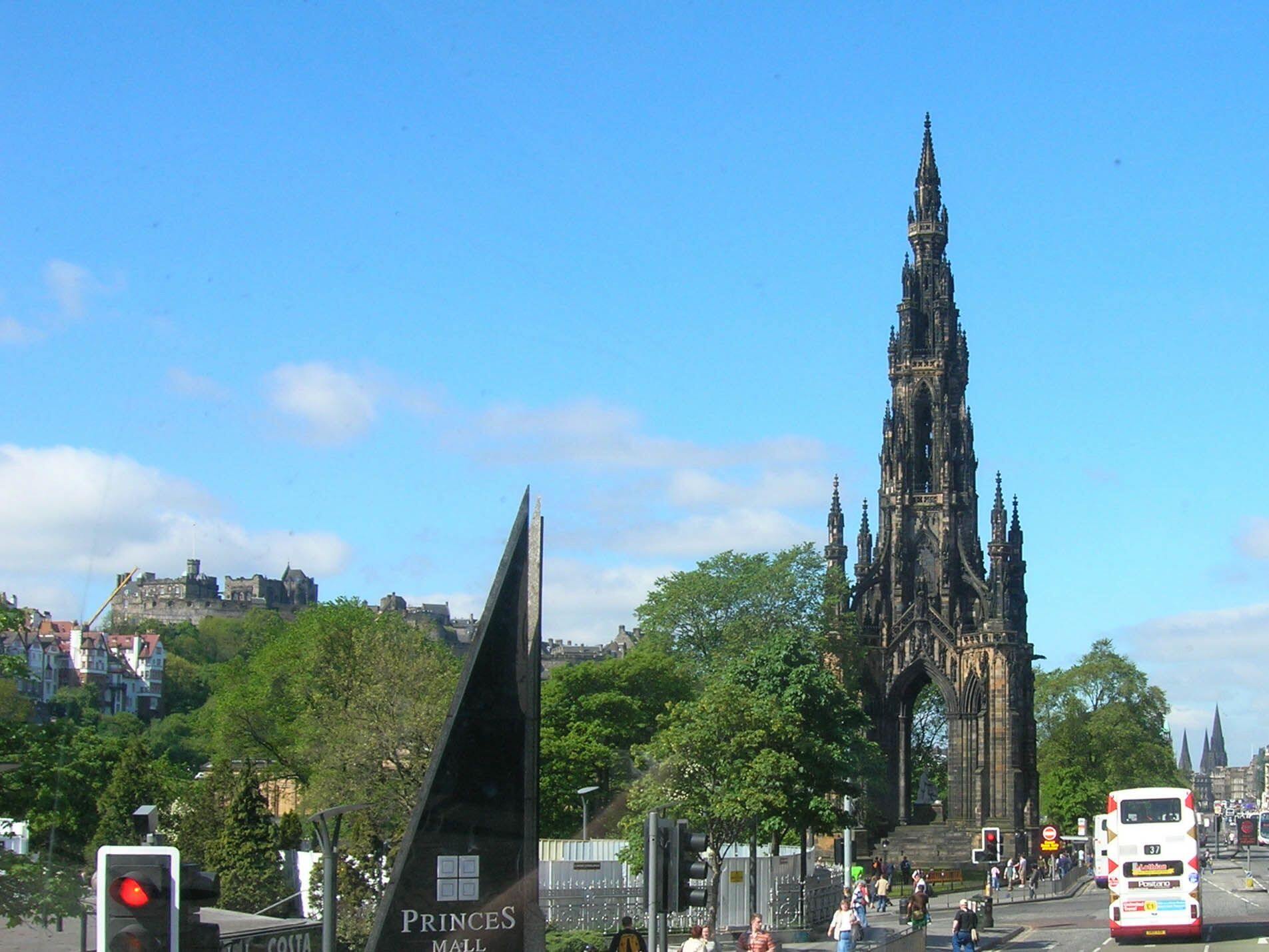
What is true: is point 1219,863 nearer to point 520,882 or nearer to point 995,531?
point 995,531

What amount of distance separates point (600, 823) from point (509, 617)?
57.4m

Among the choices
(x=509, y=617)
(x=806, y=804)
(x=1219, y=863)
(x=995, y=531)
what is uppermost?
(x=995, y=531)

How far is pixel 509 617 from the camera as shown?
15.3 metres

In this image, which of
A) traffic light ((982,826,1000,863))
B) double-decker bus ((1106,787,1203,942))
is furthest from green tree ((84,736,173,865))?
double-decker bus ((1106,787,1203,942))

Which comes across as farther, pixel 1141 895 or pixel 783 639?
pixel 783 639

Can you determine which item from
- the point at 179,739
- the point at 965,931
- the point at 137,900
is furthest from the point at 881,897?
the point at 179,739

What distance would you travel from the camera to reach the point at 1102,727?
120 metres

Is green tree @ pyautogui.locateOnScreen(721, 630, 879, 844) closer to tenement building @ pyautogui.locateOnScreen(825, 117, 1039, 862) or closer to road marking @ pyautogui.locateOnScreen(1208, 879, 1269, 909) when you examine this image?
road marking @ pyautogui.locateOnScreen(1208, 879, 1269, 909)

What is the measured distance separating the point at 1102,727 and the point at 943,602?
32715mm

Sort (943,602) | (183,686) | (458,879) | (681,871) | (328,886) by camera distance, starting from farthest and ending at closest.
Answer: (183,686), (943,602), (328,886), (681,871), (458,879)

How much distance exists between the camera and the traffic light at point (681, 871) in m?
17.4

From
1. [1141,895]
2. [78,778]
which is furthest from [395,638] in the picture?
[1141,895]

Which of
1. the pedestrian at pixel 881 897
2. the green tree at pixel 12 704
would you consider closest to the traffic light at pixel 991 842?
the pedestrian at pixel 881 897

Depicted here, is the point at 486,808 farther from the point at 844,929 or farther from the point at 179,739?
the point at 179,739
